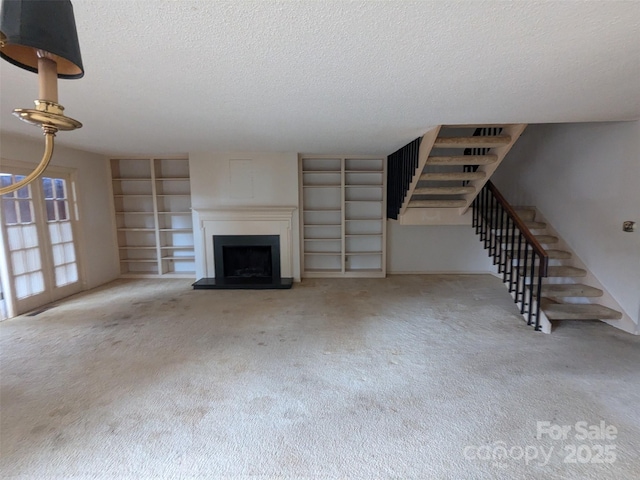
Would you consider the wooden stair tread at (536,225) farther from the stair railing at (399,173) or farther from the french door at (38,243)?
the french door at (38,243)

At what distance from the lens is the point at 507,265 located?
372 centimetres

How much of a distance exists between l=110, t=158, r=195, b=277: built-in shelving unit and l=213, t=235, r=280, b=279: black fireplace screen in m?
0.78

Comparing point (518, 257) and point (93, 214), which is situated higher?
point (93, 214)

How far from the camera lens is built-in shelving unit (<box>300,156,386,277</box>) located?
529cm

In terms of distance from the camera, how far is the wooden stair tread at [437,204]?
4254 millimetres

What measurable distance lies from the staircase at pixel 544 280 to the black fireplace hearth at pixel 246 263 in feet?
9.83

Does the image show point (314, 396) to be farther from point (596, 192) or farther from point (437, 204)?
point (596, 192)

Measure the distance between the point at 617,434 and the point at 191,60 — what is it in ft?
10.5

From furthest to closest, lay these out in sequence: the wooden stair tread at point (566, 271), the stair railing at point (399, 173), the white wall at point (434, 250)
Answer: the white wall at point (434, 250)
the stair railing at point (399, 173)
the wooden stair tread at point (566, 271)

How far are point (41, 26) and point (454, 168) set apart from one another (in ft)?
17.6

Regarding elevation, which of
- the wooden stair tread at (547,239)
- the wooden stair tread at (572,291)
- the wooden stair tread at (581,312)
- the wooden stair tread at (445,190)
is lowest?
the wooden stair tread at (581,312)

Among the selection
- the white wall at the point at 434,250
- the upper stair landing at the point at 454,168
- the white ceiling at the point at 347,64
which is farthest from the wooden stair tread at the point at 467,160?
the white wall at the point at 434,250

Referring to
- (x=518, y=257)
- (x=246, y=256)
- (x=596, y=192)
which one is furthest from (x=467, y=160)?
(x=246, y=256)

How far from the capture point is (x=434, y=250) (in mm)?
5500
